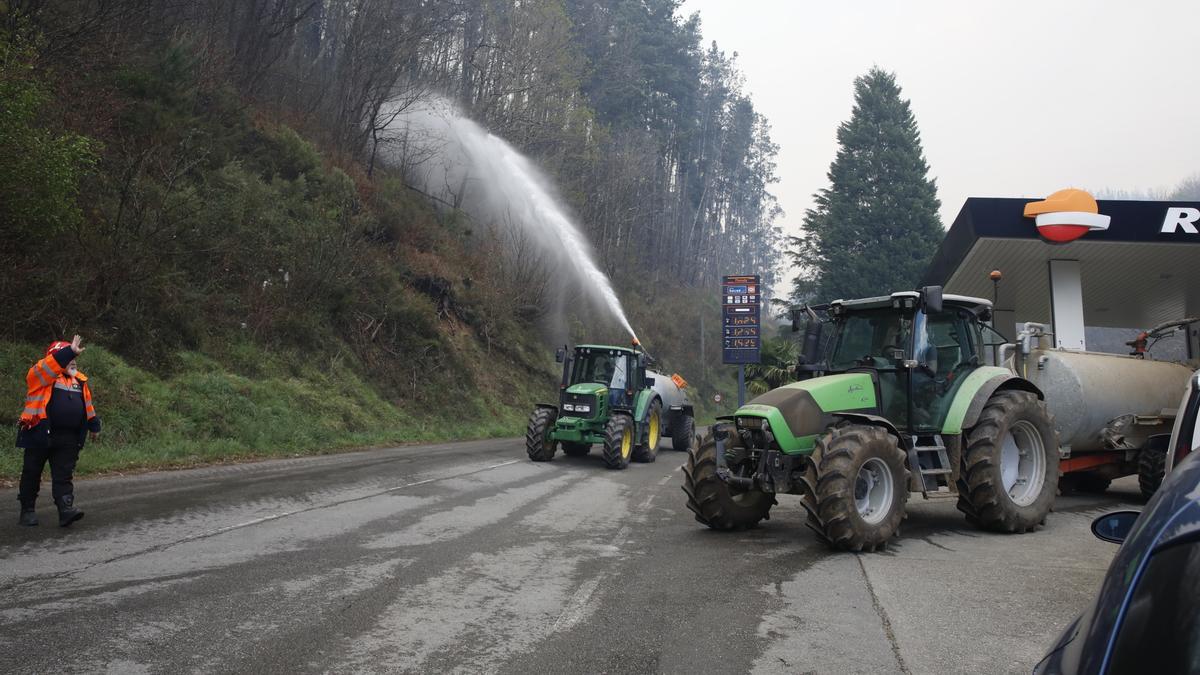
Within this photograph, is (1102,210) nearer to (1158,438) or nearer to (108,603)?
(1158,438)

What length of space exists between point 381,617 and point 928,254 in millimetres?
56565

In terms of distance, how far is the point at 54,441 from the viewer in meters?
8.34

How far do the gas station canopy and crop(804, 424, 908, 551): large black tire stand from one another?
7.40m

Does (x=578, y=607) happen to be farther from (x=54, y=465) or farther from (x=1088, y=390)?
(x=1088, y=390)

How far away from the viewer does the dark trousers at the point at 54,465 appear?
325 inches

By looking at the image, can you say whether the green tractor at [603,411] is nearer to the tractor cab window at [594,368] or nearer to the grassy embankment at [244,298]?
the tractor cab window at [594,368]

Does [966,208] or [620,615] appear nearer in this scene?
[620,615]

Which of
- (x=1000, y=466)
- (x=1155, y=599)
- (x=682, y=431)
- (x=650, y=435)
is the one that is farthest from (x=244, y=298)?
(x=1155, y=599)

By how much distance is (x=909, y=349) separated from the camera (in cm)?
935

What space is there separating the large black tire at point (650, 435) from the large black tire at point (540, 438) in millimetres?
2234

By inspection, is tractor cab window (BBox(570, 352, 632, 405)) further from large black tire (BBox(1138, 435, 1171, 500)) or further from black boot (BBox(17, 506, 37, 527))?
black boot (BBox(17, 506, 37, 527))

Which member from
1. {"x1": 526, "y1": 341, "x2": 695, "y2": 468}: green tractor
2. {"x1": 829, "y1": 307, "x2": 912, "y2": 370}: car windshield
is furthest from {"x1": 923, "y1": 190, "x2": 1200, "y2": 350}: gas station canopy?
{"x1": 526, "y1": 341, "x2": 695, "y2": 468}: green tractor

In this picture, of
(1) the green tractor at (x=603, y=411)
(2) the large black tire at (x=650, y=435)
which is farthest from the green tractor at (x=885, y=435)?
(2) the large black tire at (x=650, y=435)

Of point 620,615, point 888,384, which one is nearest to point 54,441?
point 620,615
